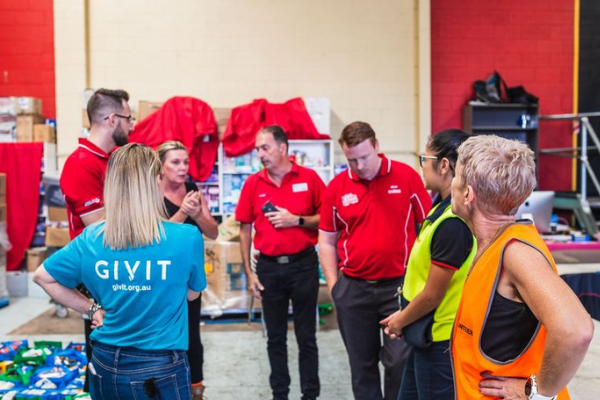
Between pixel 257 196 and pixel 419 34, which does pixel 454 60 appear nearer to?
pixel 419 34

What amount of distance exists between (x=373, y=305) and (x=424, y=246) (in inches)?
32.6

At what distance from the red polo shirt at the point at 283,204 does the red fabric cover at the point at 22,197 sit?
448 centimetres

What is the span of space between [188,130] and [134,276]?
494 centimetres

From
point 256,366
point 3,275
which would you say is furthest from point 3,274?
point 256,366

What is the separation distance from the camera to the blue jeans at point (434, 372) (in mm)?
1981

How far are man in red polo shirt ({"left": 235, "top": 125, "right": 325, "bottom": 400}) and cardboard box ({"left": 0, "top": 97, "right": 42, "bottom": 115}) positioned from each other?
466cm

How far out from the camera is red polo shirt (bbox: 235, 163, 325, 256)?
3309mm

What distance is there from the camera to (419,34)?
7309 mm

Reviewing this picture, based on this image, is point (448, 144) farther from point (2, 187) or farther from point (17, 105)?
point (17, 105)

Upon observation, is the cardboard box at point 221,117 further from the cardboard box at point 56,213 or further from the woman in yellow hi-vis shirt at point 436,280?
the woman in yellow hi-vis shirt at point 436,280

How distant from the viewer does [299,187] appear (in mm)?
3424

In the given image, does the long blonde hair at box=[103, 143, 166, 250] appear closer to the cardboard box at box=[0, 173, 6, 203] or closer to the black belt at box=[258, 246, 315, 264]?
the black belt at box=[258, 246, 315, 264]

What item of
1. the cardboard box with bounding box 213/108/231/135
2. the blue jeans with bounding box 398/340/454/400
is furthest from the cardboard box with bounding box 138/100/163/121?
the blue jeans with bounding box 398/340/454/400

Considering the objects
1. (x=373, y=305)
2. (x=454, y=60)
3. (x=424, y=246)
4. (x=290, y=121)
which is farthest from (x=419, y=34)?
(x=424, y=246)
